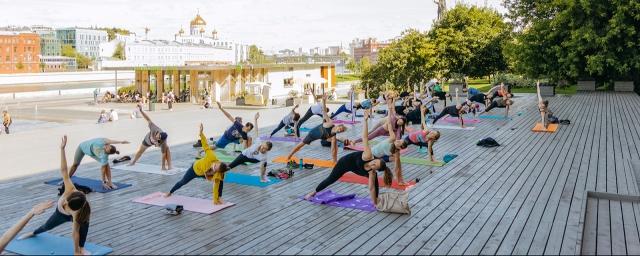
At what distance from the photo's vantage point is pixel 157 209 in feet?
28.4

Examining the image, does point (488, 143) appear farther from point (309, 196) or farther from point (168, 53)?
point (168, 53)

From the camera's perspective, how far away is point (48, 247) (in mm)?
6773

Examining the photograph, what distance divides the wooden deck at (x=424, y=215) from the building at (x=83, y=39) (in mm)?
156078

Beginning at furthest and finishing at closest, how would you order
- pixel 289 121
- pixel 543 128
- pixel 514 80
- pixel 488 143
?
1. pixel 514 80
2. pixel 543 128
3. pixel 289 121
4. pixel 488 143

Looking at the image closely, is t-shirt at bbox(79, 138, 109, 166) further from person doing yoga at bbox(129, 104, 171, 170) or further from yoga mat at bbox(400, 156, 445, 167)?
yoga mat at bbox(400, 156, 445, 167)

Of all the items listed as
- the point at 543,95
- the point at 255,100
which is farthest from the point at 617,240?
the point at 255,100

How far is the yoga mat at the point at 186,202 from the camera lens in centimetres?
855

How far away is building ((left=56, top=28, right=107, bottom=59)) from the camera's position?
15438cm

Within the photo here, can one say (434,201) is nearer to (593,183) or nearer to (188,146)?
(593,183)

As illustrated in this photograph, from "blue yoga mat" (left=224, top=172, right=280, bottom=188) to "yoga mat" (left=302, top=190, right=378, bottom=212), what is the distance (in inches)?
55.2

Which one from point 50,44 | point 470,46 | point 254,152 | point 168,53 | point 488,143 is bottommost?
point 488,143

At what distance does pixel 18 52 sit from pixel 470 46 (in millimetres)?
96898

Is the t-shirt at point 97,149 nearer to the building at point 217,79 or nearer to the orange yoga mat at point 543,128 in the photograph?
the orange yoga mat at point 543,128

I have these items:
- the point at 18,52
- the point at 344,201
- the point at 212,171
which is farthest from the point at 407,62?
the point at 18,52
